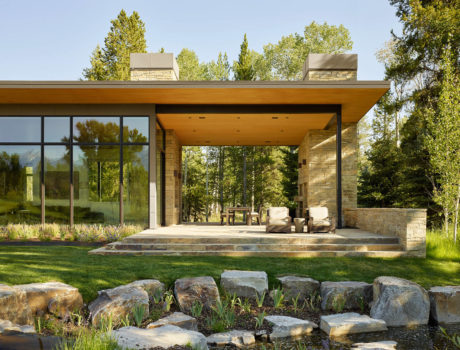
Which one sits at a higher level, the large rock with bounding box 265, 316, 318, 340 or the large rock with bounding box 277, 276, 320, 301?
the large rock with bounding box 277, 276, 320, 301

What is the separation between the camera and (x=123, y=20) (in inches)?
949

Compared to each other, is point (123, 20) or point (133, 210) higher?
point (123, 20)

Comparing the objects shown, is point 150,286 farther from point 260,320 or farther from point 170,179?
point 170,179

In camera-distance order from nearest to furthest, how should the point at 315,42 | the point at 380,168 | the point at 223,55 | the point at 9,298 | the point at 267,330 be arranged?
the point at 9,298, the point at 267,330, the point at 380,168, the point at 315,42, the point at 223,55

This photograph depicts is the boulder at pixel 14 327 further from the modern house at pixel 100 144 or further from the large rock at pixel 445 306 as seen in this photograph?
the modern house at pixel 100 144

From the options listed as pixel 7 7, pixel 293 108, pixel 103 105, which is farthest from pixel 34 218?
Result: pixel 7 7

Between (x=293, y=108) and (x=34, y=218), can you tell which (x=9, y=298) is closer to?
(x=34, y=218)

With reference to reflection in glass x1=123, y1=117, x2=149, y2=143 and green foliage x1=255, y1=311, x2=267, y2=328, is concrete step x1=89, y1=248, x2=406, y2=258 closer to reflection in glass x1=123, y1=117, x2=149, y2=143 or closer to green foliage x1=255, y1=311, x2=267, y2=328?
green foliage x1=255, y1=311, x2=267, y2=328

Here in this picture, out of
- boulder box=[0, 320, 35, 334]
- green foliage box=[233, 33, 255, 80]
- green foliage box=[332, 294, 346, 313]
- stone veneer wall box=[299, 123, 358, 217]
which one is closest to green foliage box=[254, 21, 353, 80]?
green foliage box=[233, 33, 255, 80]

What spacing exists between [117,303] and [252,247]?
3.66 metres

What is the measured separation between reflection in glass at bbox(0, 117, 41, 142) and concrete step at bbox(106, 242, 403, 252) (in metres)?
5.08

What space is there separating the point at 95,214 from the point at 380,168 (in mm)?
12751

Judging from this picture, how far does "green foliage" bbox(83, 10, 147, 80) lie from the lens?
23953mm

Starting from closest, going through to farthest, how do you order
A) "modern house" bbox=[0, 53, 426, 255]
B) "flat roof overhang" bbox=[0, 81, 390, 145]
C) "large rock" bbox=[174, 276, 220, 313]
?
"large rock" bbox=[174, 276, 220, 313], "flat roof overhang" bbox=[0, 81, 390, 145], "modern house" bbox=[0, 53, 426, 255]
